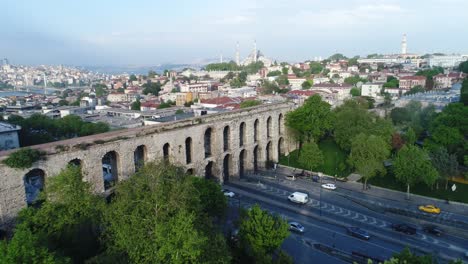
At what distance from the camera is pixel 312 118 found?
45.1 m

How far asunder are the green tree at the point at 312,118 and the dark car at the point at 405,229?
19714 mm

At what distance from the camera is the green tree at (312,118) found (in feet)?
149

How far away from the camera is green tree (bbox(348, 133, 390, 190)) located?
3400 cm

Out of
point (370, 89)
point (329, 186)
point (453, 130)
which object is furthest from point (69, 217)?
point (370, 89)

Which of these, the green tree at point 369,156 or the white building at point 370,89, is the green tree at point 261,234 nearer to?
the green tree at point 369,156

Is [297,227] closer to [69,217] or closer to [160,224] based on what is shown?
[160,224]

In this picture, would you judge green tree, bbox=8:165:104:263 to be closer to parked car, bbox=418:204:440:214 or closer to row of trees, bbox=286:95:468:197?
row of trees, bbox=286:95:468:197

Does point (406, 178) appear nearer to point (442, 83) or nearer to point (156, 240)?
point (156, 240)

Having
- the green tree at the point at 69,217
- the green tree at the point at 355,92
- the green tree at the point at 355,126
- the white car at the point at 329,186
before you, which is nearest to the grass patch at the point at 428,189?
the white car at the point at 329,186

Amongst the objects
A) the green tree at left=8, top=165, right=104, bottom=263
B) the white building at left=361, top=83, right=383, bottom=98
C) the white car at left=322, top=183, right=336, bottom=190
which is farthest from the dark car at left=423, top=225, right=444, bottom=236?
the white building at left=361, top=83, right=383, bottom=98

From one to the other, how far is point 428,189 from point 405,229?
978 cm

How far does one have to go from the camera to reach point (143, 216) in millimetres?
15953

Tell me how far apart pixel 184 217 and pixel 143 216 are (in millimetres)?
2367

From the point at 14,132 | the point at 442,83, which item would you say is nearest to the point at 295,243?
the point at 14,132
